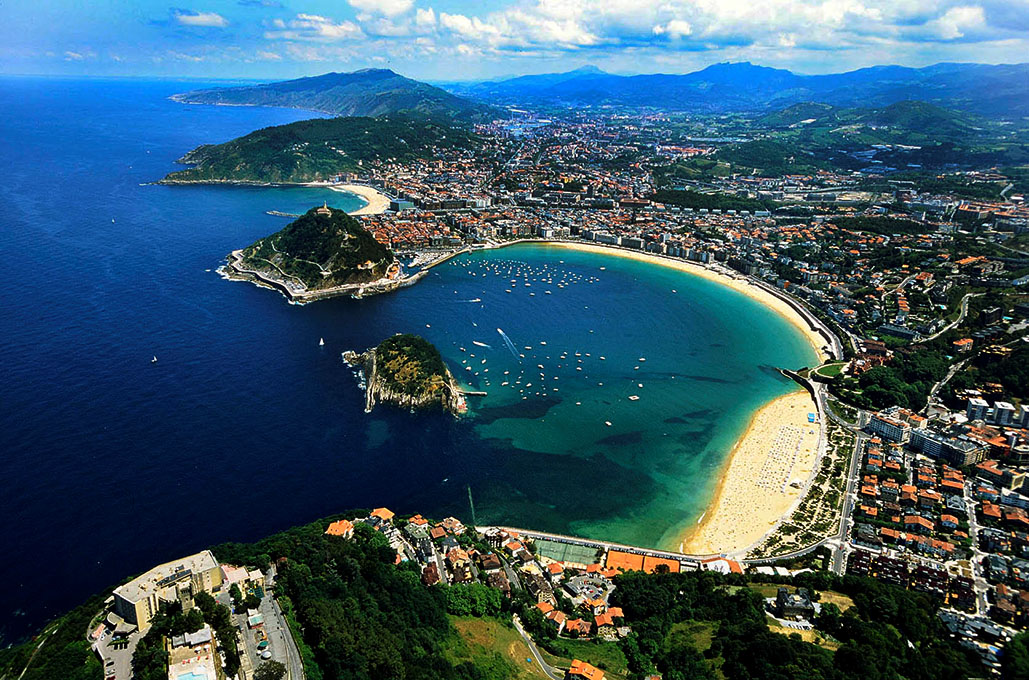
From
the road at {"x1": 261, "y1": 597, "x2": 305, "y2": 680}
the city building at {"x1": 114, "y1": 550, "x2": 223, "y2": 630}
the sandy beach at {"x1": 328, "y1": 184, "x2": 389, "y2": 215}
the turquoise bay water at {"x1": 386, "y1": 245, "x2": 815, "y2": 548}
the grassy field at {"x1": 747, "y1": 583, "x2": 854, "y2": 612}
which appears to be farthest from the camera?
the sandy beach at {"x1": 328, "y1": 184, "x2": 389, "y2": 215}

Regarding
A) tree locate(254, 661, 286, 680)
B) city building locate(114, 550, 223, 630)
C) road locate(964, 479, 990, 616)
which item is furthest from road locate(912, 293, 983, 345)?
city building locate(114, 550, 223, 630)

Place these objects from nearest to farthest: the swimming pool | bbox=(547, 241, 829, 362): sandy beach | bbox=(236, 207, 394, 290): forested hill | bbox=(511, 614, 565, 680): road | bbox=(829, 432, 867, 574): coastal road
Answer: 1. the swimming pool
2. bbox=(511, 614, 565, 680): road
3. bbox=(829, 432, 867, 574): coastal road
4. bbox=(547, 241, 829, 362): sandy beach
5. bbox=(236, 207, 394, 290): forested hill

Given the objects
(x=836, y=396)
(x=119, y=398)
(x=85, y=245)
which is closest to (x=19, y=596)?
(x=119, y=398)

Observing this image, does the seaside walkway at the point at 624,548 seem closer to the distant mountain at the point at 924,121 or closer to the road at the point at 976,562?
the road at the point at 976,562

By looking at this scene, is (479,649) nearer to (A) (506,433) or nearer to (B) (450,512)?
(B) (450,512)

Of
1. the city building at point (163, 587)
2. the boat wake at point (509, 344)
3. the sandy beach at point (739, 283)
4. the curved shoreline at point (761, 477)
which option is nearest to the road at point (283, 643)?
the city building at point (163, 587)

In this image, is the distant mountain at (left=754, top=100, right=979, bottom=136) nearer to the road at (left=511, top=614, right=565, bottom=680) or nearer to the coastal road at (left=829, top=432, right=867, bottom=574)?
the coastal road at (left=829, top=432, right=867, bottom=574)

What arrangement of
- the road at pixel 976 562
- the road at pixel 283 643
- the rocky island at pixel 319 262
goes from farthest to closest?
the rocky island at pixel 319 262 → the road at pixel 976 562 → the road at pixel 283 643
